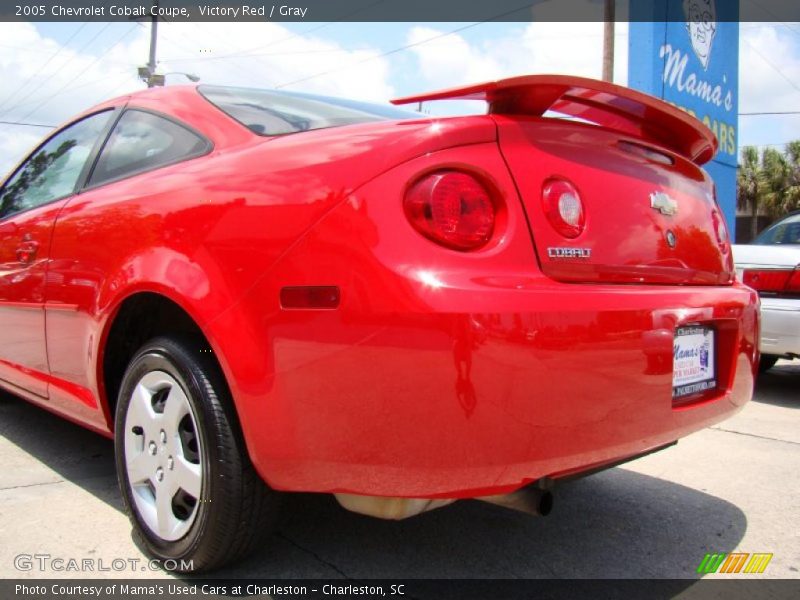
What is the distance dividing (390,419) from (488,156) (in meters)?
0.69

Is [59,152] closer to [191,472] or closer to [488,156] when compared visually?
[191,472]

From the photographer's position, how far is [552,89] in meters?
1.86

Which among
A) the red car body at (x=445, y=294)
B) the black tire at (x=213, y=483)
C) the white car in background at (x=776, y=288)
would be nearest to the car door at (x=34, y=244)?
the red car body at (x=445, y=294)

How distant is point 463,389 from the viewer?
1.51 meters

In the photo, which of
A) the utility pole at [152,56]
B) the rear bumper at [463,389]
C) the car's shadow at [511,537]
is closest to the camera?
the rear bumper at [463,389]

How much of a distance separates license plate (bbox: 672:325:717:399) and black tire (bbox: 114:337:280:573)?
1187 mm

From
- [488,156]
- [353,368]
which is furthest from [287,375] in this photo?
[488,156]

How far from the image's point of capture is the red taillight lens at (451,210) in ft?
5.33

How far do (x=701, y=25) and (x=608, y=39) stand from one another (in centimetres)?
204

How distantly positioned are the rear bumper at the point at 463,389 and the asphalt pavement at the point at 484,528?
1.66 feet

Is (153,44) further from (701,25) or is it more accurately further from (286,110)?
(286,110)

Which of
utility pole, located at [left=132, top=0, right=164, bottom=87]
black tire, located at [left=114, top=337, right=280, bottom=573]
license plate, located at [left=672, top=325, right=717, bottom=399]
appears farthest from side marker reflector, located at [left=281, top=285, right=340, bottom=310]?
utility pole, located at [left=132, top=0, right=164, bottom=87]

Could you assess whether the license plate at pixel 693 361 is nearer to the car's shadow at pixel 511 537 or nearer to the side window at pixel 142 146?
the car's shadow at pixel 511 537

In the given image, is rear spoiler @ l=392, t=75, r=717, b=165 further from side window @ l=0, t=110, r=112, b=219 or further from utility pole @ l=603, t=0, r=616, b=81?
utility pole @ l=603, t=0, r=616, b=81
